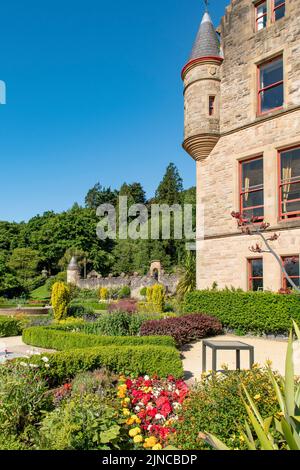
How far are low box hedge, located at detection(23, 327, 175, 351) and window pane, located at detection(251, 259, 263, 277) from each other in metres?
5.73

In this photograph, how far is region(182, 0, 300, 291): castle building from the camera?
40.2 feet

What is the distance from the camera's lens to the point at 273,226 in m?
12.4

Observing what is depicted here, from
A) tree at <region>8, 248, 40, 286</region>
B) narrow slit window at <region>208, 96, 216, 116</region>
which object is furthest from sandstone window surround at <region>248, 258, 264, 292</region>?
tree at <region>8, 248, 40, 286</region>

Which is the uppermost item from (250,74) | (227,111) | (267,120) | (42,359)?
(250,74)

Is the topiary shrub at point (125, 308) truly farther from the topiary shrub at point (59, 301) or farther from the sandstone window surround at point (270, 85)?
the sandstone window surround at point (270, 85)

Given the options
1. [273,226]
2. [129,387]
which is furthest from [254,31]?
[129,387]

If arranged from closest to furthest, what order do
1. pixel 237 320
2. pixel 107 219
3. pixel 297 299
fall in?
pixel 297 299 < pixel 237 320 < pixel 107 219

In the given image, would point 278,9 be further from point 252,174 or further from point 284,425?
point 284,425

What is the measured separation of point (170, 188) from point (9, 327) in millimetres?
39514

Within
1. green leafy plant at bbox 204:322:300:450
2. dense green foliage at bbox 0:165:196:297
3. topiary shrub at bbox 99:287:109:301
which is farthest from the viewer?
dense green foliage at bbox 0:165:196:297

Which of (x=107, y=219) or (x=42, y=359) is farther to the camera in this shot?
(x=107, y=219)

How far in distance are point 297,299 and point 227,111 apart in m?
8.25

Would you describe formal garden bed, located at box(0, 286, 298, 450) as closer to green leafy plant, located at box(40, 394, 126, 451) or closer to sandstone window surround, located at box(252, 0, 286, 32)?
green leafy plant, located at box(40, 394, 126, 451)
